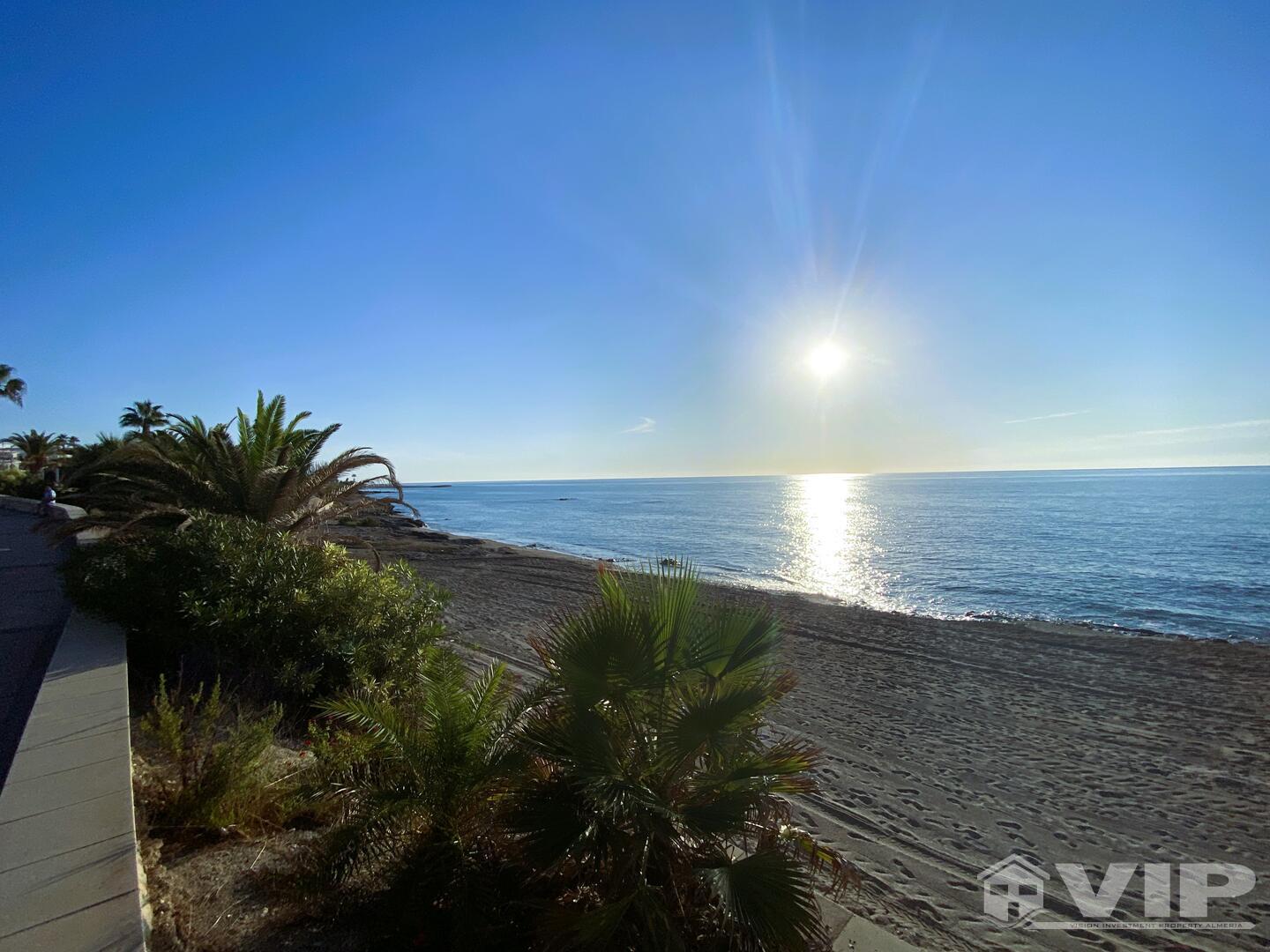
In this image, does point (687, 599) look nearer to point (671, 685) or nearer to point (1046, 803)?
point (671, 685)

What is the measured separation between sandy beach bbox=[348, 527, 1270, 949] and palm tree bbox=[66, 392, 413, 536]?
3.04 metres

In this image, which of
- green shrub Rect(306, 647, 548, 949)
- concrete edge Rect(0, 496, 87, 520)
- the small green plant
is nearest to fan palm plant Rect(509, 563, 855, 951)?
green shrub Rect(306, 647, 548, 949)

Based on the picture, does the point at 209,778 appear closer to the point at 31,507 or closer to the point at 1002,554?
the point at 31,507

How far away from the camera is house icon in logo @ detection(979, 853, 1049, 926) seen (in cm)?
418

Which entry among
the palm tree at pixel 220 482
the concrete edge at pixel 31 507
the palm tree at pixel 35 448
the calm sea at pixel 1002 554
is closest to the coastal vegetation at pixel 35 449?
the palm tree at pixel 35 448

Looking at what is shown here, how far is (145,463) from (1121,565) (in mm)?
32670

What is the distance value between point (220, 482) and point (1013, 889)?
9704mm

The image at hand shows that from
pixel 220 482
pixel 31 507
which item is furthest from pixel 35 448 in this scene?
pixel 220 482

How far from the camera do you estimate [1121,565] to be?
83.1 feet

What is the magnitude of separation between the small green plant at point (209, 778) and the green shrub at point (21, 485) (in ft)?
112

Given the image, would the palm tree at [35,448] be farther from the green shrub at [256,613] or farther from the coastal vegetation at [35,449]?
the green shrub at [256,613]

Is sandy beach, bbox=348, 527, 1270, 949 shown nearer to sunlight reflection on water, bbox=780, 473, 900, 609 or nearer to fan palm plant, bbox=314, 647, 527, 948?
fan palm plant, bbox=314, 647, 527, 948

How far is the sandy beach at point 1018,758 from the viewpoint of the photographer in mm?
4398

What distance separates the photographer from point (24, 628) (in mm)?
6742
